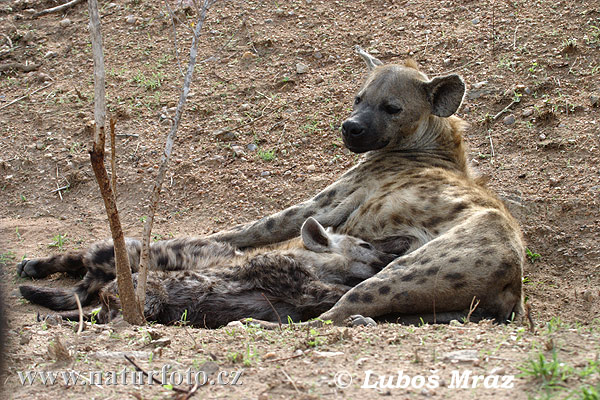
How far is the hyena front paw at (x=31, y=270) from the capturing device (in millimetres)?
4395

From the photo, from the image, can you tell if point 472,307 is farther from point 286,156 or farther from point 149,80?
point 149,80

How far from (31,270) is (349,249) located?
6.44 ft

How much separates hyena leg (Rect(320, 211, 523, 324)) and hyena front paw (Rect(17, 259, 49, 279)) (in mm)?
1976

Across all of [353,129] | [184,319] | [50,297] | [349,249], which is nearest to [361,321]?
[349,249]

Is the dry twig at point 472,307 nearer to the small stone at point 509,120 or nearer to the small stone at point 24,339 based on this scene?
the small stone at point 24,339

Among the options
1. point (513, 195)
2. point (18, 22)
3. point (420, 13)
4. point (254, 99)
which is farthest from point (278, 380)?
point (18, 22)

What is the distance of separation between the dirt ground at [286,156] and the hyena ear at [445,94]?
2.26 ft

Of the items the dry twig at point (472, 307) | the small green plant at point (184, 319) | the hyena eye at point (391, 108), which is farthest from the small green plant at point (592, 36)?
the small green plant at point (184, 319)

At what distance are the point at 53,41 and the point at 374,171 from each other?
393cm

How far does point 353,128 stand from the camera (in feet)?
14.2

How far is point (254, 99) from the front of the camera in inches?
236

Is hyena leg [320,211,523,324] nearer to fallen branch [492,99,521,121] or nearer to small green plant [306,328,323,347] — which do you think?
small green plant [306,328,323,347]

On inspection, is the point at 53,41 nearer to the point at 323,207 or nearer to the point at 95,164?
the point at 323,207

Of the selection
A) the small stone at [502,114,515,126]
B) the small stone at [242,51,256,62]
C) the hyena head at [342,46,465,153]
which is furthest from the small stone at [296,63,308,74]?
the small stone at [502,114,515,126]
